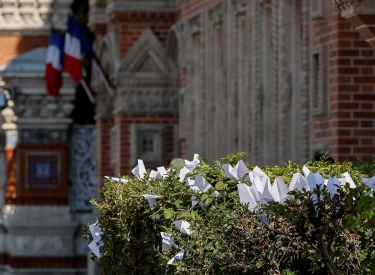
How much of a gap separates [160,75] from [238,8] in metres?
3.60

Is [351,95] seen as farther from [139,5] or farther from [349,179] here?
[139,5]

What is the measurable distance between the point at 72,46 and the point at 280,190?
1405 cm

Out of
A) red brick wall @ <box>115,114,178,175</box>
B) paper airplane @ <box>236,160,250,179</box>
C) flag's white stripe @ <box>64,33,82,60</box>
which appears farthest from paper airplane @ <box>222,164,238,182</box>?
flag's white stripe @ <box>64,33,82,60</box>

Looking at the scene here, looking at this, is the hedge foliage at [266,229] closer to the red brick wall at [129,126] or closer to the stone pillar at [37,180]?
the red brick wall at [129,126]

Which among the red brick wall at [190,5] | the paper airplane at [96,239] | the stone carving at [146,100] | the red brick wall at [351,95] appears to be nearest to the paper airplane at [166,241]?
the paper airplane at [96,239]

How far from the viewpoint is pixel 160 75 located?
55.5ft

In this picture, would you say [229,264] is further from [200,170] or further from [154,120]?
[154,120]

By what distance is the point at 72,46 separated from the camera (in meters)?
18.9

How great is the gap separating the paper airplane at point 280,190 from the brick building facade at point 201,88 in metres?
3.04

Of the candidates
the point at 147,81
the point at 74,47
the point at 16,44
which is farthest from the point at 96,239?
the point at 16,44

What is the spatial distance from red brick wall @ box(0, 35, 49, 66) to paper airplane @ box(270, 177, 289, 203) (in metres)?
17.0

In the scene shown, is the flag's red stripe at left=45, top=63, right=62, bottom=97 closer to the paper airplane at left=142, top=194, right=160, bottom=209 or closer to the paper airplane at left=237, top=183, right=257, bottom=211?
the paper airplane at left=142, top=194, right=160, bottom=209

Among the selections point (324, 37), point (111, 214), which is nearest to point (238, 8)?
point (324, 37)

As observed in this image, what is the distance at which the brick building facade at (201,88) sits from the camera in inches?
386
